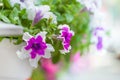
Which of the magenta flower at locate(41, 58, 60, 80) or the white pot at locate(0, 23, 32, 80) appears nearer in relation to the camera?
the white pot at locate(0, 23, 32, 80)

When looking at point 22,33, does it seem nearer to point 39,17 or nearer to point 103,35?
point 39,17

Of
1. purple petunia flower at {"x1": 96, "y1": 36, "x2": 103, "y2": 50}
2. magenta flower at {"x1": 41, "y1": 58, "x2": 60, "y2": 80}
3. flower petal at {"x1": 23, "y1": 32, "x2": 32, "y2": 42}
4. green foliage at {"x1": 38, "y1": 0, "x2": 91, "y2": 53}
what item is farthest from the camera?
magenta flower at {"x1": 41, "y1": 58, "x2": 60, "y2": 80}

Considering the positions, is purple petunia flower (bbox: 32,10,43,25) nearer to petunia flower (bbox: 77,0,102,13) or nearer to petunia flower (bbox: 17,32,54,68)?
petunia flower (bbox: 17,32,54,68)

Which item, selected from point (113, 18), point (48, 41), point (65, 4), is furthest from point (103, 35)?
point (113, 18)

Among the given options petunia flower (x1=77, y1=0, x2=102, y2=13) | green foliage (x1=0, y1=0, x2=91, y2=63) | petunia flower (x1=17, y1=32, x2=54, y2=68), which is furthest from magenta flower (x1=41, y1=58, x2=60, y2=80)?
petunia flower (x1=17, y1=32, x2=54, y2=68)

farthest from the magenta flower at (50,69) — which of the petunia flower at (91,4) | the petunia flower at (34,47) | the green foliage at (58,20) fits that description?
the petunia flower at (34,47)

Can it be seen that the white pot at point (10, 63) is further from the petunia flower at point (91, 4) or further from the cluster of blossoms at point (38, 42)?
Answer: the petunia flower at point (91, 4)

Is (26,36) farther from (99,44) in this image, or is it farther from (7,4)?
(99,44)

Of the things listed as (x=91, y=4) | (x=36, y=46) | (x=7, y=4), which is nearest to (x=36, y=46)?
(x=36, y=46)
